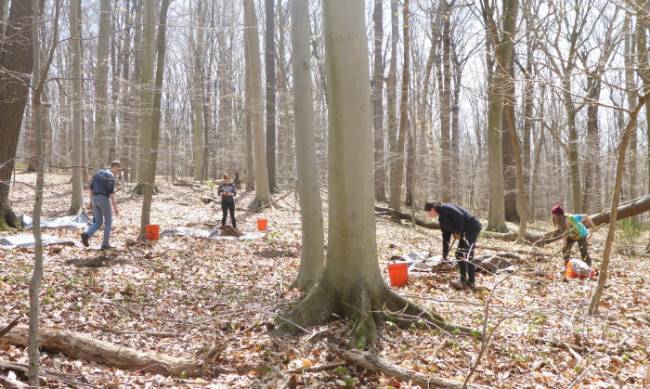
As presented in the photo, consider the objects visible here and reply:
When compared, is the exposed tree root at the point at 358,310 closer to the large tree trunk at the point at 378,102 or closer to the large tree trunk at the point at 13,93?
the large tree trunk at the point at 13,93

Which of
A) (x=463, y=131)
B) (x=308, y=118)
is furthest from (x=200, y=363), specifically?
(x=463, y=131)

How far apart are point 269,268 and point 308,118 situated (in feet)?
9.31

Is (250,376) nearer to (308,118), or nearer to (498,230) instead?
(308,118)

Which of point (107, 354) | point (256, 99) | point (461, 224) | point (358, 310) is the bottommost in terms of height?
point (107, 354)

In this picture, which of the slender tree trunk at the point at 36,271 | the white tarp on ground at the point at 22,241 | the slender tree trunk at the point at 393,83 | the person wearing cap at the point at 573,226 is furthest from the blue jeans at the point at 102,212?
the slender tree trunk at the point at 393,83

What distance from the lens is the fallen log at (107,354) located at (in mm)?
3631

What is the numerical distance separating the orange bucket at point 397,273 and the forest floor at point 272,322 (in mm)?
141

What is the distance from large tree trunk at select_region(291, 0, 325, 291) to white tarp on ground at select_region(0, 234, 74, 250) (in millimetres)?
4329

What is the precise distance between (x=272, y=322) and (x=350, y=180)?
166 centimetres

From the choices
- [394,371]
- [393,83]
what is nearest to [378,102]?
[393,83]

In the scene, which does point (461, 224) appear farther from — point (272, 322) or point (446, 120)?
point (446, 120)

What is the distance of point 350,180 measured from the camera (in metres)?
4.56

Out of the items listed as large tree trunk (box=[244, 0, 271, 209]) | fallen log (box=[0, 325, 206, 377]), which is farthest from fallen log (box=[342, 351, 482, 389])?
large tree trunk (box=[244, 0, 271, 209])

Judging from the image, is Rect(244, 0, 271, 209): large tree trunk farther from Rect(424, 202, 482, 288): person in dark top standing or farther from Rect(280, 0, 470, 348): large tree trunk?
Rect(280, 0, 470, 348): large tree trunk
